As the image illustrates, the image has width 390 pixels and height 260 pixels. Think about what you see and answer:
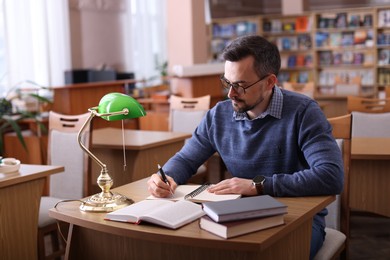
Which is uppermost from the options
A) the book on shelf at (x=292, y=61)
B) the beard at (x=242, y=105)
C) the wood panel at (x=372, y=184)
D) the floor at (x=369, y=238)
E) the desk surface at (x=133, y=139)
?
the beard at (x=242, y=105)

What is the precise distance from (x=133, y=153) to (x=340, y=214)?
5.18ft

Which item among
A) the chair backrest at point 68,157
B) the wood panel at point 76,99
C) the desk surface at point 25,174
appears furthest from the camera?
the wood panel at point 76,99

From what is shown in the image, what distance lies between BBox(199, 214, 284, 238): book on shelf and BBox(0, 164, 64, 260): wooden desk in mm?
1402

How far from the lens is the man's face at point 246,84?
7.27 ft

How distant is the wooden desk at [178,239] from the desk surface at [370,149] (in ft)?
3.80

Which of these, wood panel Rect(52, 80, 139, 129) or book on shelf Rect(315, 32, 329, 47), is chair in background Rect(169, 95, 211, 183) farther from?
book on shelf Rect(315, 32, 329, 47)

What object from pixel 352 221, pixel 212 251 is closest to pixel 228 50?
pixel 212 251

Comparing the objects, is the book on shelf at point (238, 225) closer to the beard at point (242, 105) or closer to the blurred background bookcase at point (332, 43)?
the beard at point (242, 105)

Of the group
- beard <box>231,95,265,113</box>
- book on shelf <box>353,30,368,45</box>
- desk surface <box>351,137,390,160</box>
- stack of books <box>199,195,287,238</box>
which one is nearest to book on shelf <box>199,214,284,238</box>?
stack of books <box>199,195,287,238</box>

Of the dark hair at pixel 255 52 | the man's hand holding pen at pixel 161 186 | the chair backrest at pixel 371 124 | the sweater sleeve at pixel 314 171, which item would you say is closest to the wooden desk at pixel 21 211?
the man's hand holding pen at pixel 161 186

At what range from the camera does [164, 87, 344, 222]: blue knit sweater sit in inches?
81.7

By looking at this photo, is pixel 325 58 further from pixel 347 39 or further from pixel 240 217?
pixel 240 217

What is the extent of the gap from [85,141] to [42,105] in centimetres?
291

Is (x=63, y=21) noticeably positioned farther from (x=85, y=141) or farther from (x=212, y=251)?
(x=212, y=251)
